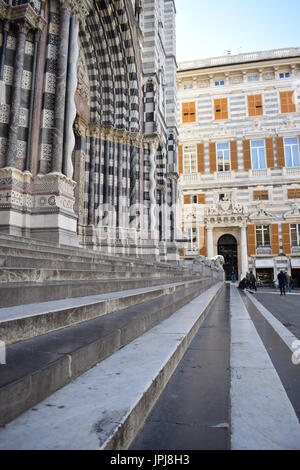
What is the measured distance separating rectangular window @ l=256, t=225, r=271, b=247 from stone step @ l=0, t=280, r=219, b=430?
2448cm

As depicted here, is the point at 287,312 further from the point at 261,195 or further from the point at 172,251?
the point at 261,195

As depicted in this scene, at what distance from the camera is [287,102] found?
26.2 m

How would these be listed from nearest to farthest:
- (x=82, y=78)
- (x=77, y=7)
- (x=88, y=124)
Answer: (x=77, y=7) → (x=82, y=78) → (x=88, y=124)

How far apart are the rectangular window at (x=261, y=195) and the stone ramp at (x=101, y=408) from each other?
25768 mm

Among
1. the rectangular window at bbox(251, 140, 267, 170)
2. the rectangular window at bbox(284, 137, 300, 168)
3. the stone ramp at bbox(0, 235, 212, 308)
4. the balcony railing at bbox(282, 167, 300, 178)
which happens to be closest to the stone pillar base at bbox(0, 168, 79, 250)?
the stone ramp at bbox(0, 235, 212, 308)

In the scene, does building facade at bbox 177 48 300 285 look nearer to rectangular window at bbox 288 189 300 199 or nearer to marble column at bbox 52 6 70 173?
rectangular window at bbox 288 189 300 199

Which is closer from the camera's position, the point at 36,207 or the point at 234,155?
the point at 36,207

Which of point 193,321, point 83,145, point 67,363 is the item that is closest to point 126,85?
point 83,145

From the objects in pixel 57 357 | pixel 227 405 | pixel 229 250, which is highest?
pixel 229 250

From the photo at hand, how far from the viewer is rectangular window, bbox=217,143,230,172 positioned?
2650 cm

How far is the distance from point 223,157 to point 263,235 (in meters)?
7.76

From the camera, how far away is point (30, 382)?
1.09 metres

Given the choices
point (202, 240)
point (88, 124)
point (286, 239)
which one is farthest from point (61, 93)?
point (286, 239)

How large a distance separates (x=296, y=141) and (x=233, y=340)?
27.3 meters
